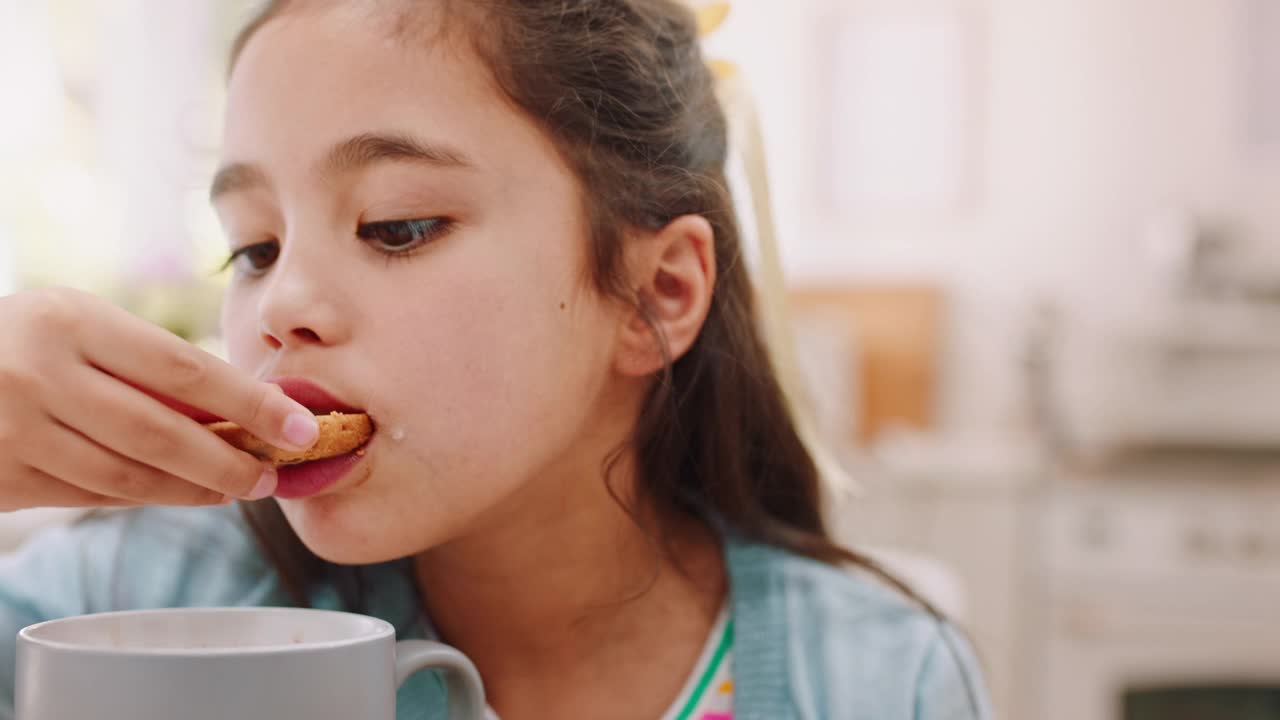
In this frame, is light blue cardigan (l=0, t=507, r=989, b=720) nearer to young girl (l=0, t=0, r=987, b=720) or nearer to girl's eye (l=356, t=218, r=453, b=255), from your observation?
young girl (l=0, t=0, r=987, b=720)

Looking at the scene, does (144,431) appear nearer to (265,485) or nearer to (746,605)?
(265,485)

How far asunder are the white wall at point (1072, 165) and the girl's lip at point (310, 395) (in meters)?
2.54

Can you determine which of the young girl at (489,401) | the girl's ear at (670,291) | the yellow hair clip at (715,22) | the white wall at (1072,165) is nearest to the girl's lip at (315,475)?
the young girl at (489,401)

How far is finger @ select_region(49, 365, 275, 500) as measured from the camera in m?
0.50

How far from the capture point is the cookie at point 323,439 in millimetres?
558

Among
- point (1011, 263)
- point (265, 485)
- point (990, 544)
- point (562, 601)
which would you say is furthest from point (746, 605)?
point (1011, 263)

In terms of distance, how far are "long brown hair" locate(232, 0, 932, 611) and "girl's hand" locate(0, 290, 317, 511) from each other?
264mm

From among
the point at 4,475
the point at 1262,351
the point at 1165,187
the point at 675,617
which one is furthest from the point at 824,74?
the point at 4,475

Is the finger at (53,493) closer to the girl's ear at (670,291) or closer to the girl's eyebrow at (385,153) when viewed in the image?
the girl's eyebrow at (385,153)

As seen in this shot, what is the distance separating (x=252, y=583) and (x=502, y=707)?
0.19 metres

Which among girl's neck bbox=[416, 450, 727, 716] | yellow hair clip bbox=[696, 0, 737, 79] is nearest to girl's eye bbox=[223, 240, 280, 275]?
girl's neck bbox=[416, 450, 727, 716]

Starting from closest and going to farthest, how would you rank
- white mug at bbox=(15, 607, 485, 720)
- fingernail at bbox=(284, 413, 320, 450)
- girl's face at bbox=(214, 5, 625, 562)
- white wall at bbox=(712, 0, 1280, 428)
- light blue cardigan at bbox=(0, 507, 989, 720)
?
white mug at bbox=(15, 607, 485, 720) → fingernail at bbox=(284, 413, 320, 450) → girl's face at bbox=(214, 5, 625, 562) → light blue cardigan at bbox=(0, 507, 989, 720) → white wall at bbox=(712, 0, 1280, 428)

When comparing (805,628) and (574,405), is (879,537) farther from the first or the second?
(574,405)

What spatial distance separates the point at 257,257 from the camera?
0.72 meters
